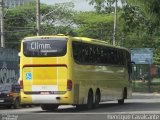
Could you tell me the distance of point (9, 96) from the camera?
31734 millimetres

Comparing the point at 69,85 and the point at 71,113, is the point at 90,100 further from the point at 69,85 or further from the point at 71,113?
the point at 71,113

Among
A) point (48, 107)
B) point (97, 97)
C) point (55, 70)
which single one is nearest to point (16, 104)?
point (48, 107)

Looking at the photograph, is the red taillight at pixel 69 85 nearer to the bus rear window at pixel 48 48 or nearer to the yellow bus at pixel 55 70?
the yellow bus at pixel 55 70

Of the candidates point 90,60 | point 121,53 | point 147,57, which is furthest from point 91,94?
point 147,57

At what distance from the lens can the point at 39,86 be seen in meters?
27.1

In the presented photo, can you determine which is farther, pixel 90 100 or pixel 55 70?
pixel 90 100

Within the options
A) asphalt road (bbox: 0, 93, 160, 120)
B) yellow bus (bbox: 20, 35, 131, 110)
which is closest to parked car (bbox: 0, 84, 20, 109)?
asphalt road (bbox: 0, 93, 160, 120)

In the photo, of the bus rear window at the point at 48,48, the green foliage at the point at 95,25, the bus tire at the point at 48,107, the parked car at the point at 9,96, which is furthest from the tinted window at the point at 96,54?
the green foliage at the point at 95,25

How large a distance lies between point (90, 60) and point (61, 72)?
2769 millimetres

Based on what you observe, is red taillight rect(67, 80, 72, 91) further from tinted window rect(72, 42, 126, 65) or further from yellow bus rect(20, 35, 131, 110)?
tinted window rect(72, 42, 126, 65)

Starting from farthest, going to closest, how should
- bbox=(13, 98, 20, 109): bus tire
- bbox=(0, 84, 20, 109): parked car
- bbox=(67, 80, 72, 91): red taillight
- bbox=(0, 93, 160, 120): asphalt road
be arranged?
bbox=(13, 98, 20, 109): bus tire
bbox=(0, 84, 20, 109): parked car
bbox=(67, 80, 72, 91): red taillight
bbox=(0, 93, 160, 120): asphalt road

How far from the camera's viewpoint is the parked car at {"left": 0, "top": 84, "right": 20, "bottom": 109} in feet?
104

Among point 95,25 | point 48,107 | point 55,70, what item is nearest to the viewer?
point 55,70

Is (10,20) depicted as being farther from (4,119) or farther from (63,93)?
(4,119)
